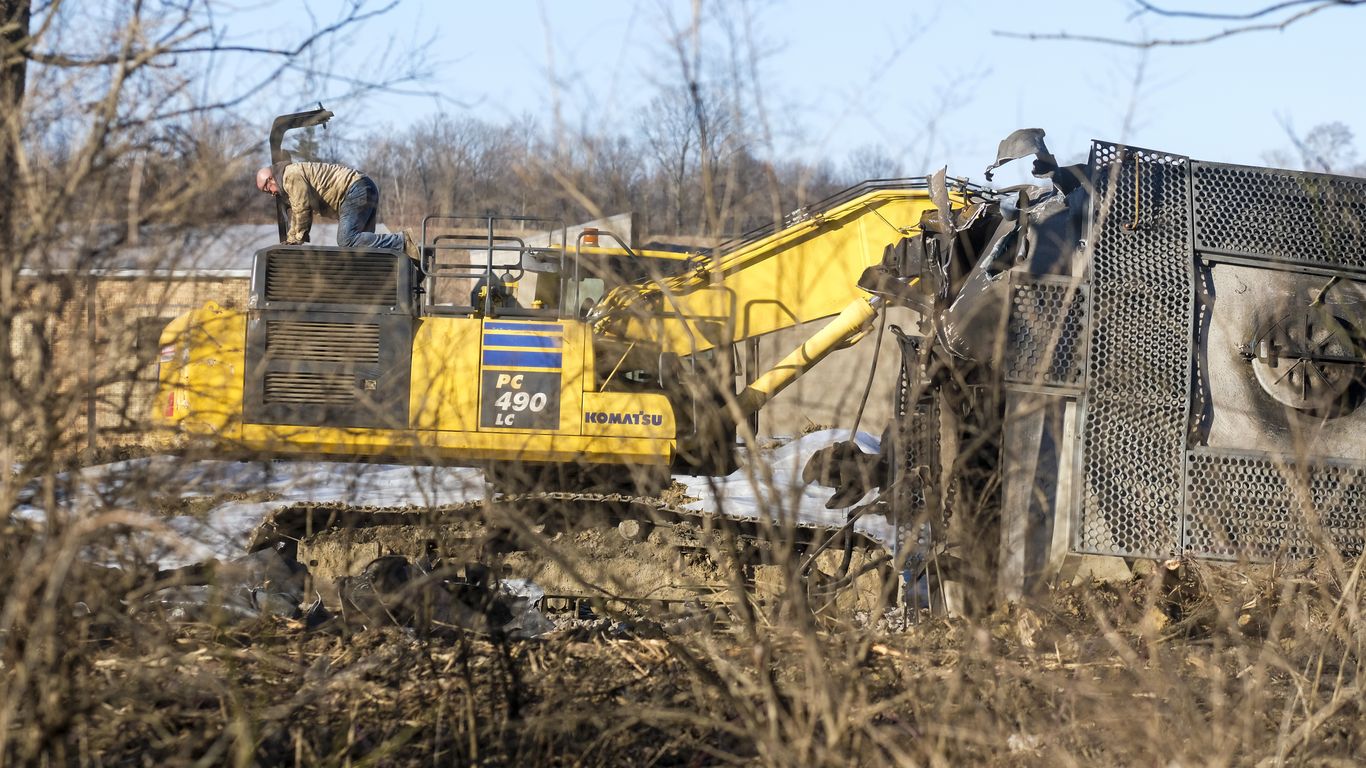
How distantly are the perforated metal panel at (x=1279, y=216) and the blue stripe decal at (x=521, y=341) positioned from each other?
4478 mm

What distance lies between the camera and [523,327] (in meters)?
9.50

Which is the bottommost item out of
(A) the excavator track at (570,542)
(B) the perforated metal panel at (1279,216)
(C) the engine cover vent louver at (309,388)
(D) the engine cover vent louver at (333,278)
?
(A) the excavator track at (570,542)

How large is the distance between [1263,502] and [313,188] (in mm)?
6506

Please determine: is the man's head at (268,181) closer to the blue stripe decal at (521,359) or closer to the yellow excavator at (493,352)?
the yellow excavator at (493,352)

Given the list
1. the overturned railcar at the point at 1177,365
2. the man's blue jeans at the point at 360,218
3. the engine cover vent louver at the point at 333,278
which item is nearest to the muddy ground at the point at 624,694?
the overturned railcar at the point at 1177,365

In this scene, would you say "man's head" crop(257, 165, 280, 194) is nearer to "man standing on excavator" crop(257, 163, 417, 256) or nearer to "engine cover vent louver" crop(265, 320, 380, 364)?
"man standing on excavator" crop(257, 163, 417, 256)

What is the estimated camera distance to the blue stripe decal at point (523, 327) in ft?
31.1

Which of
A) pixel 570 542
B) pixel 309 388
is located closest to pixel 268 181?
pixel 309 388

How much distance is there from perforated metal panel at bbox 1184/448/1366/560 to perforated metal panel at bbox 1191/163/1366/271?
3.51 feet

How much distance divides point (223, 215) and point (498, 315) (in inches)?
212

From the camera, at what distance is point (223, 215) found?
427 centimetres

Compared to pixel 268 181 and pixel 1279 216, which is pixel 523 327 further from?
pixel 1279 216

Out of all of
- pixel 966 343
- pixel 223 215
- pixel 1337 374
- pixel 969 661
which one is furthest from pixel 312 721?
pixel 1337 374

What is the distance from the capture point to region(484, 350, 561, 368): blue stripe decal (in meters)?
9.47
